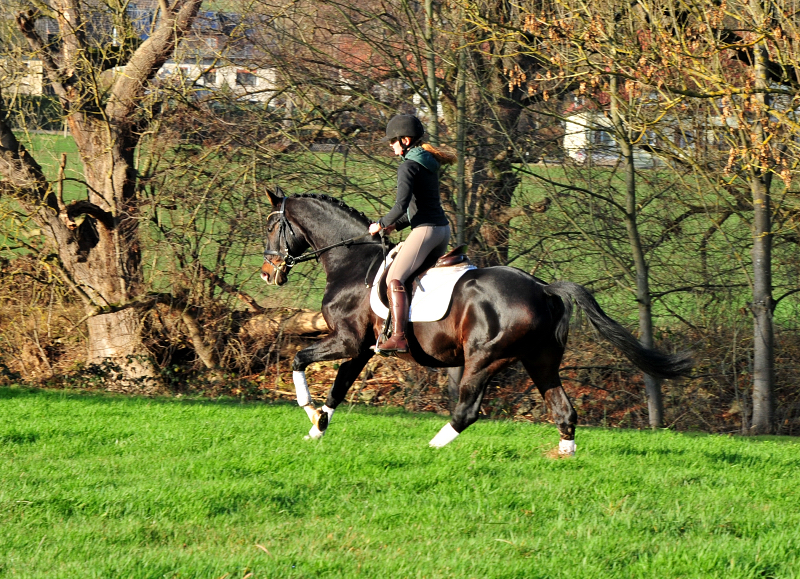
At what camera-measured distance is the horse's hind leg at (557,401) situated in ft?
23.1

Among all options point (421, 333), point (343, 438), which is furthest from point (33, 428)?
point (421, 333)

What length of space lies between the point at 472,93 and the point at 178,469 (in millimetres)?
8027

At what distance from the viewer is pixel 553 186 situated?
12352mm

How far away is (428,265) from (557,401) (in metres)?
1.62

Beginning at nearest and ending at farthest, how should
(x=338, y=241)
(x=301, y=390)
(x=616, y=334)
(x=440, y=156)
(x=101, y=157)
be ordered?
(x=616, y=334)
(x=440, y=156)
(x=301, y=390)
(x=338, y=241)
(x=101, y=157)

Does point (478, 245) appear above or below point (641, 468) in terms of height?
above

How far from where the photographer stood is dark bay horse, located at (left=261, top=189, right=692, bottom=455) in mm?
7047

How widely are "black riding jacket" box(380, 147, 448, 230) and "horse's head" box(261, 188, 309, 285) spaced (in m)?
1.17

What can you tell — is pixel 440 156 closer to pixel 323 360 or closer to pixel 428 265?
pixel 428 265

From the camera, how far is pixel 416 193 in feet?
24.5

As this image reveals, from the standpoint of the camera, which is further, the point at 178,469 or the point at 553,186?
the point at 553,186

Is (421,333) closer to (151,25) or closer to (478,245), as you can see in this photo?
(478,245)

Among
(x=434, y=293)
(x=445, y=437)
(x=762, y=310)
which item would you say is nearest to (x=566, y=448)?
(x=445, y=437)

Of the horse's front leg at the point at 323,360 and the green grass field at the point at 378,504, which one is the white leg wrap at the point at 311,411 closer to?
the horse's front leg at the point at 323,360
